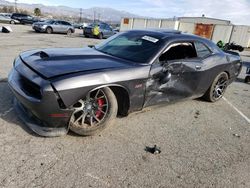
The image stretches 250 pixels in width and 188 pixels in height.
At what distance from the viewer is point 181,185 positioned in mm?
2553

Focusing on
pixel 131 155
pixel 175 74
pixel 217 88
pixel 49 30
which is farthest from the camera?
pixel 49 30

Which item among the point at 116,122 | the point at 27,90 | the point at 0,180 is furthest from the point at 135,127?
the point at 0,180

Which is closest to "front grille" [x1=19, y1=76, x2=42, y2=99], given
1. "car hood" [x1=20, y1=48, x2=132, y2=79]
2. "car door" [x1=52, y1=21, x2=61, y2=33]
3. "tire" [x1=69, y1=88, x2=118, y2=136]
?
"car hood" [x1=20, y1=48, x2=132, y2=79]

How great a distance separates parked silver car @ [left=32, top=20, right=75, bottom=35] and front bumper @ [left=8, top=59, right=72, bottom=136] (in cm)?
1837

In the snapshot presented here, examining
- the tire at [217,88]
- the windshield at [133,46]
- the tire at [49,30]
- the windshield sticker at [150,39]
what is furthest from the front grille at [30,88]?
the tire at [49,30]

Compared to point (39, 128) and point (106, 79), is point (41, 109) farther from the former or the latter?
point (106, 79)

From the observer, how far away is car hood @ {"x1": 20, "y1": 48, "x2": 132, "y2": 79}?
296cm

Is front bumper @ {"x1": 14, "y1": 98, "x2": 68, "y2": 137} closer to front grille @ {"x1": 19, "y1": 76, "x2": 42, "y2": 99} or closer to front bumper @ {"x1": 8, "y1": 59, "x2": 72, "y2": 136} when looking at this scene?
front bumper @ {"x1": 8, "y1": 59, "x2": 72, "y2": 136}

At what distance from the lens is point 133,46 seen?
4.06 metres

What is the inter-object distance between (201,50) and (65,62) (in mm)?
2702

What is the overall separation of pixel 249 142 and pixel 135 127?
1.78m

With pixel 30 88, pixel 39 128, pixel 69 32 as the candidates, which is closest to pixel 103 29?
pixel 69 32

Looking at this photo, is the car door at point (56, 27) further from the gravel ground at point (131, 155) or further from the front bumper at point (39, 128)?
the front bumper at point (39, 128)

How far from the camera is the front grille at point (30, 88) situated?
9.32ft
